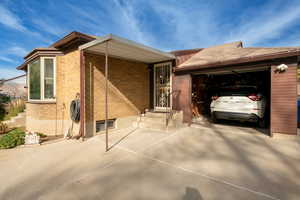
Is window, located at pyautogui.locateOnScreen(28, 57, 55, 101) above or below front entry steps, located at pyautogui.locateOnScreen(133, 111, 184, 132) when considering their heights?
above

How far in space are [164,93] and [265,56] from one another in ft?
12.6

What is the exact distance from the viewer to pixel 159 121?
5348 millimetres

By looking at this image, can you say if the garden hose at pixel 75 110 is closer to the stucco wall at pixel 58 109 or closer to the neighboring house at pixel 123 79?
the neighboring house at pixel 123 79

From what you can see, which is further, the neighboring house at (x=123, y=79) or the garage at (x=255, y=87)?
the neighboring house at (x=123, y=79)

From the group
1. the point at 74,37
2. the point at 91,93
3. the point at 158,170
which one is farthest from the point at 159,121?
the point at 74,37

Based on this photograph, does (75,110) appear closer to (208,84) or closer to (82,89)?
(82,89)

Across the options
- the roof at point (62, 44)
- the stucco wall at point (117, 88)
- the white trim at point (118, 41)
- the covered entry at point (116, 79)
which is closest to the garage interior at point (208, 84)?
the covered entry at point (116, 79)

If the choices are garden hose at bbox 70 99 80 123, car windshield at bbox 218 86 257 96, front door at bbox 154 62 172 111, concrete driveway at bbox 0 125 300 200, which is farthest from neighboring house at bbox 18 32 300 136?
concrete driveway at bbox 0 125 300 200

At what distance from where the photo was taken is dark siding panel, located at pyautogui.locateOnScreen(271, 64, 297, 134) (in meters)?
3.73

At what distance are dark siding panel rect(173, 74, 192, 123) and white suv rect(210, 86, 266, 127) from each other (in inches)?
41.9

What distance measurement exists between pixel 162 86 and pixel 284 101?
4.25 metres

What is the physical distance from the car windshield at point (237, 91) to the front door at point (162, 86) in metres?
2.19

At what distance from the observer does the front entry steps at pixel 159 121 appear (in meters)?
5.11

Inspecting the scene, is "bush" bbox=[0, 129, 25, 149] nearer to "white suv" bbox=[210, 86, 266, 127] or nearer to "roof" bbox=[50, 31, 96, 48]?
"roof" bbox=[50, 31, 96, 48]
